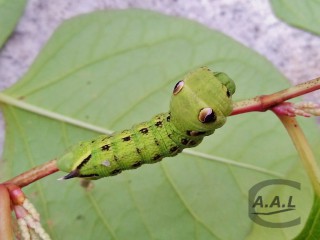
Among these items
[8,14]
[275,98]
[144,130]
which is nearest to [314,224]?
[275,98]

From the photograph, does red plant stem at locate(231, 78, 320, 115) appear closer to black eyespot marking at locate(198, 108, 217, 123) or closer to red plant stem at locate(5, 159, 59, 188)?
black eyespot marking at locate(198, 108, 217, 123)

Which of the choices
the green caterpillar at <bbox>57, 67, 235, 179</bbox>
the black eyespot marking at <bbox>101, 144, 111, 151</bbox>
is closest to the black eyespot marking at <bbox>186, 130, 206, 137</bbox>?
the green caterpillar at <bbox>57, 67, 235, 179</bbox>

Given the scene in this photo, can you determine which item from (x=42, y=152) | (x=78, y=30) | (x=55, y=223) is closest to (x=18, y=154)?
(x=42, y=152)

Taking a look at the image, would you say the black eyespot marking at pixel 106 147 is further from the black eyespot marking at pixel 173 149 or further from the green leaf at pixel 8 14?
the green leaf at pixel 8 14

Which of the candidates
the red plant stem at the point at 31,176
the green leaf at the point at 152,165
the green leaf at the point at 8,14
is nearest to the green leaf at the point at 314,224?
the green leaf at the point at 152,165

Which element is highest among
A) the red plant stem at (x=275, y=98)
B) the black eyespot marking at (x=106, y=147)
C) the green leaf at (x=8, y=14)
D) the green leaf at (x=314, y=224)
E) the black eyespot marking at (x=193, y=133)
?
the green leaf at (x=8, y=14)

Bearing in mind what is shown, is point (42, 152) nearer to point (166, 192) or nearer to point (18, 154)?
point (18, 154)
